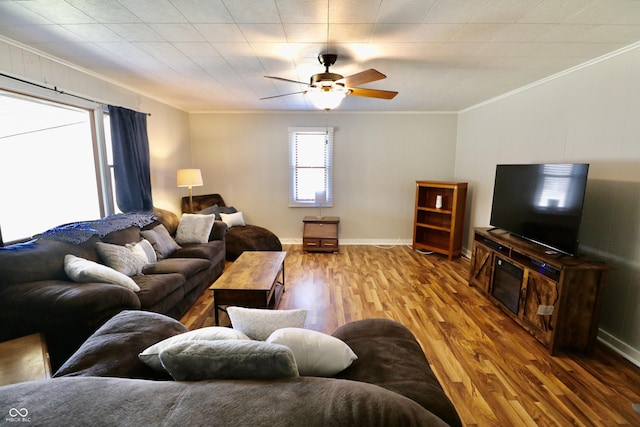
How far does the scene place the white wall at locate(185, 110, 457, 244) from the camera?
5.09 metres

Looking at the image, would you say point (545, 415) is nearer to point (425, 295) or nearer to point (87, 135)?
point (425, 295)

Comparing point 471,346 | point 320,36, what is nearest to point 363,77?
point 320,36

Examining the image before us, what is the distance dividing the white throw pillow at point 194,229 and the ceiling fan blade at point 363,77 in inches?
103

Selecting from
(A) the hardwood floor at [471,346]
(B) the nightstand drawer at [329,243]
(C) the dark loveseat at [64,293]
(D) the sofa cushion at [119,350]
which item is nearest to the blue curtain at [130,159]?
(C) the dark loveseat at [64,293]

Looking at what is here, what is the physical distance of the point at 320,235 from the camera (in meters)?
4.87

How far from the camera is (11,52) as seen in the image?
2230 millimetres

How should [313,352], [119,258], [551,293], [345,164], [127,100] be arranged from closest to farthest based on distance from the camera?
[313,352], [551,293], [119,258], [127,100], [345,164]

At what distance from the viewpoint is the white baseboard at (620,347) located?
2150mm

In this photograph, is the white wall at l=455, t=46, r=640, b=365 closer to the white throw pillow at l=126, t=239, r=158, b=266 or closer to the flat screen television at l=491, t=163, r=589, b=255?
the flat screen television at l=491, t=163, r=589, b=255

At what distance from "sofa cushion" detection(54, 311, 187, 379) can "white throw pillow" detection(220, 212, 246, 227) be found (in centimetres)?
340

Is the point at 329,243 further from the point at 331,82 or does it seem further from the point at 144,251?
the point at 331,82

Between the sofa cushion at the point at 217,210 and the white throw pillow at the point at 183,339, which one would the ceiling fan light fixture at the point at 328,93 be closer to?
the white throw pillow at the point at 183,339

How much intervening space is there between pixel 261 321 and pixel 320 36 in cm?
200

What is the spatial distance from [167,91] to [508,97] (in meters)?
4.47
